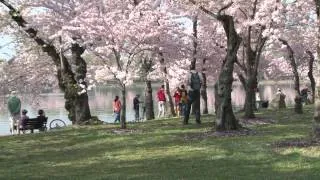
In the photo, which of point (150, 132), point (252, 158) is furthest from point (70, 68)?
point (252, 158)

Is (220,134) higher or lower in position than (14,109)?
lower

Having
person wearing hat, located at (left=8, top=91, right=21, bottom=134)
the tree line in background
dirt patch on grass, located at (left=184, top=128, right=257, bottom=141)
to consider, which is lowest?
dirt patch on grass, located at (left=184, top=128, right=257, bottom=141)

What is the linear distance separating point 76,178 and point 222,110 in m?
7.69

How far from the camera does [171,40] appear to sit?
2145 centimetres

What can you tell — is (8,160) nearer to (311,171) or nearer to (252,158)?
(252,158)

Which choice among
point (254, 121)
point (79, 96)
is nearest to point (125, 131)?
point (254, 121)

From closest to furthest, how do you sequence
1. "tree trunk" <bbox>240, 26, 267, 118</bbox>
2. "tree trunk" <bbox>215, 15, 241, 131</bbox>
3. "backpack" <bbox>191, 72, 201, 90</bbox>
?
"tree trunk" <bbox>215, 15, 241, 131</bbox>, "backpack" <bbox>191, 72, 201, 90</bbox>, "tree trunk" <bbox>240, 26, 267, 118</bbox>

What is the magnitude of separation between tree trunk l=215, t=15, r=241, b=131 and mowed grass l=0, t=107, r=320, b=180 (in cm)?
54

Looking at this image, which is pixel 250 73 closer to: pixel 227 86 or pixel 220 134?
pixel 227 86

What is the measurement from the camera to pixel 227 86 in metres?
16.8

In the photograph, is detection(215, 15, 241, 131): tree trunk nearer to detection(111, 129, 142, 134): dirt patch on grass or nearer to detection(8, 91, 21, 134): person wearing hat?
detection(111, 129, 142, 134): dirt patch on grass

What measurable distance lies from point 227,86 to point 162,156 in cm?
528

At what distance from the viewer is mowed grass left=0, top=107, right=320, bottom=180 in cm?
971

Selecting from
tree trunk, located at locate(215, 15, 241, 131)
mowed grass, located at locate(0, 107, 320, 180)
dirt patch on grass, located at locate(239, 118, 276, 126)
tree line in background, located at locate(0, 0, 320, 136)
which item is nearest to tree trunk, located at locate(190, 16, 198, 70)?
tree line in background, located at locate(0, 0, 320, 136)
